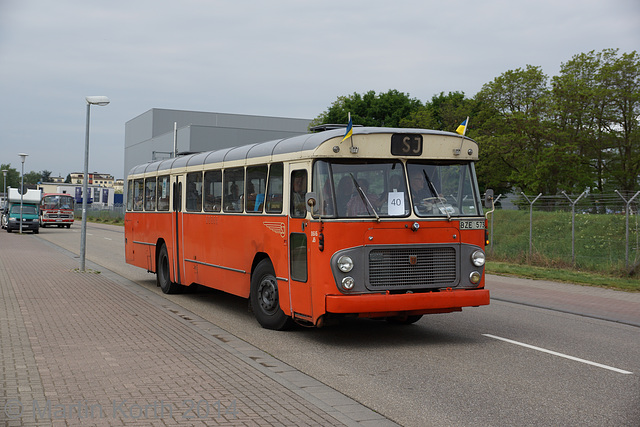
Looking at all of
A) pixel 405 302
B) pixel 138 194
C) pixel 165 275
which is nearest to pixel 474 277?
pixel 405 302

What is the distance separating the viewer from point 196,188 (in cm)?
1264

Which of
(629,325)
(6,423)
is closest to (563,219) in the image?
(629,325)

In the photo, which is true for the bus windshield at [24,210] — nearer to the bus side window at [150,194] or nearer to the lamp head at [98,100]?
the lamp head at [98,100]

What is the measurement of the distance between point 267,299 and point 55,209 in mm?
46605

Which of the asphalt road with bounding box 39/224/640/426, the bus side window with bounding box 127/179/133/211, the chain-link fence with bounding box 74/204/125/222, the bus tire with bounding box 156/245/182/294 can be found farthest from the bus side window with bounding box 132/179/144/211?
the chain-link fence with bounding box 74/204/125/222

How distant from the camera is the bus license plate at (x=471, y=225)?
895 centimetres

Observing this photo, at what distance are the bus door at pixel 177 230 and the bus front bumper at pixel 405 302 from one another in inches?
228

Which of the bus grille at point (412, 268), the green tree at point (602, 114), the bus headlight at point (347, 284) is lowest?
the bus headlight at point (347, 284)

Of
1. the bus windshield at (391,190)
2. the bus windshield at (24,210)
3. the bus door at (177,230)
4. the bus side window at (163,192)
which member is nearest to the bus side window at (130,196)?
the bus side window at (163,192)

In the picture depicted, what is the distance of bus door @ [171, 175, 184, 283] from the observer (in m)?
13.3

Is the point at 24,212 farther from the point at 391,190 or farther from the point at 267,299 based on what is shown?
the point at 391,190

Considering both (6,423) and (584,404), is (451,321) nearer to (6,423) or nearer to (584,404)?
(584,404)

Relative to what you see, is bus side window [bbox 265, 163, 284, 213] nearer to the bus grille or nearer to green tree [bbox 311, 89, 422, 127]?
the bus grille

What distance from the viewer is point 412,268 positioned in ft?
28.1
